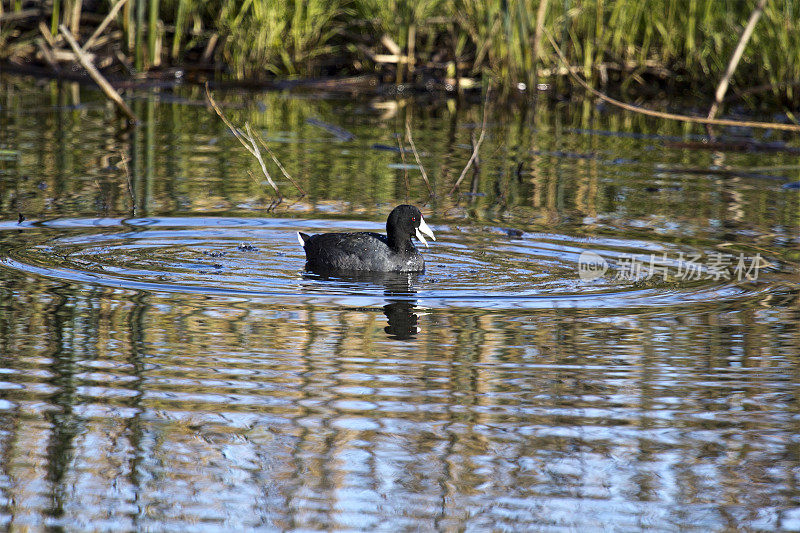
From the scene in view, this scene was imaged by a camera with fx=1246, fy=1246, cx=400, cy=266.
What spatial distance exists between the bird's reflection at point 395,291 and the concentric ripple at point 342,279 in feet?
0.05

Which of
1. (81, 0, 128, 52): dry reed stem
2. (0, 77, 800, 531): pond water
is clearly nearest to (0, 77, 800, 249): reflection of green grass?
(0, 77, 800, 531): pond water

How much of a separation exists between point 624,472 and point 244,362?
174 cm

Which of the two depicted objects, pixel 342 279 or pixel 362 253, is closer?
pixel 342 279

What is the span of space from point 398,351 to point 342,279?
1.81 metres

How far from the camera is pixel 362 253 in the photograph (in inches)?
283

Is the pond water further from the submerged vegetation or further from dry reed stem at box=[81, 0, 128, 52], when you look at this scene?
the submerged vegetation

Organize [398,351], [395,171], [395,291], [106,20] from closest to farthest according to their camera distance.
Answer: [398,351]
[395,291]
[395,171]
[106,20]

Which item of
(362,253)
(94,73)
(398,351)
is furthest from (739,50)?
(398,351)

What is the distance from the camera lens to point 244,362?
500cm

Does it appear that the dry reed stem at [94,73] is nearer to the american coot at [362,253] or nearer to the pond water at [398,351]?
the pond water at [398,351]

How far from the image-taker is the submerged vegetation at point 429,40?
1453 centimetres

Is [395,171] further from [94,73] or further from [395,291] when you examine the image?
[395,291]

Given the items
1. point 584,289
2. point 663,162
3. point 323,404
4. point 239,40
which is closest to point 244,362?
point 323,404

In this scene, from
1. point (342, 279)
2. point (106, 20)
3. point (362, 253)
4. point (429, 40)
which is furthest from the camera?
point (429, 40)
